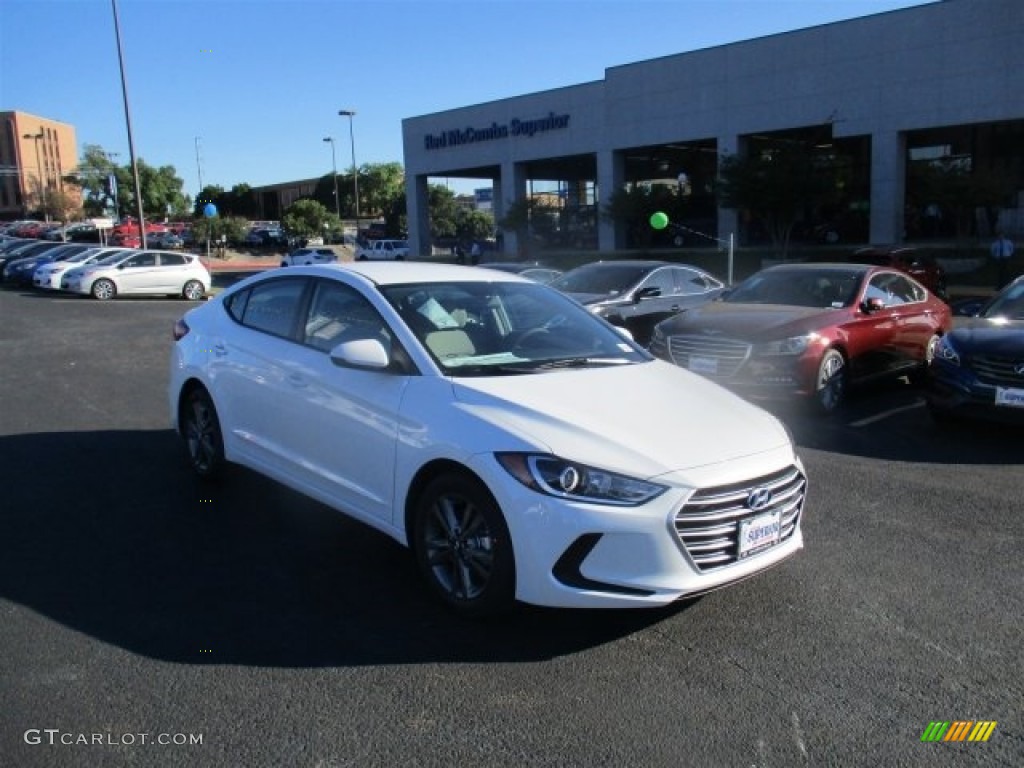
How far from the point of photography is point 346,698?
11.0 feet

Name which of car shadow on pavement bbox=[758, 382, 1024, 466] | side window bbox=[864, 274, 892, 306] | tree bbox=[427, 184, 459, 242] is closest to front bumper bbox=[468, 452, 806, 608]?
Answer: car shadow on pavement bbox=[758, 382, 1024, 466]

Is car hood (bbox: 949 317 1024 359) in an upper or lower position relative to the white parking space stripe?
upper

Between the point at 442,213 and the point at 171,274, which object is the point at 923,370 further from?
the point at 442,213

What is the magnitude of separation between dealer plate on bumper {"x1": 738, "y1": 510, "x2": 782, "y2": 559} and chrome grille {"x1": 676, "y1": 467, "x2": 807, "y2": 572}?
2 centimetres

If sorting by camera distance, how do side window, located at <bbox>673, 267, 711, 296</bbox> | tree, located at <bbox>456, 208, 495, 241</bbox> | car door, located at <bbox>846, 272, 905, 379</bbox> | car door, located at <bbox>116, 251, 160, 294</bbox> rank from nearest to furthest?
car door, located at <bbox>846, 272, 905, 379</bbox>, side window, located at <bbox>673, 267, 711, 296</bbox>, car door, located at <bbox>116, 251, 160, 294</bbox>, tree, located at <bbox>456, 208, 495, 241</bbox>

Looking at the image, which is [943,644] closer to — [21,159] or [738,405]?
[738,405]

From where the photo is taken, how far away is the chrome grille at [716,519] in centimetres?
360

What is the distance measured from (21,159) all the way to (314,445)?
142102 mm

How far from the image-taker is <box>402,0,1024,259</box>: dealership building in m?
30.7

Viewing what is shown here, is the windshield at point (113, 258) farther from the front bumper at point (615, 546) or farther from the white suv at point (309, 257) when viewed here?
the front bumper at point (615, 546)

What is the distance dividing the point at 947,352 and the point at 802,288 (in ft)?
7.46

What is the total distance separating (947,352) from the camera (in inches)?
309

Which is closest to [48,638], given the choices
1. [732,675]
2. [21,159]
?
[732,675]

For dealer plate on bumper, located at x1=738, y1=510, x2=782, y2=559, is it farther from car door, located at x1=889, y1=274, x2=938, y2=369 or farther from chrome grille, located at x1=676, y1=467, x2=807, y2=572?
car door, located at x1=889, y1=274, x2=938, y2=369
